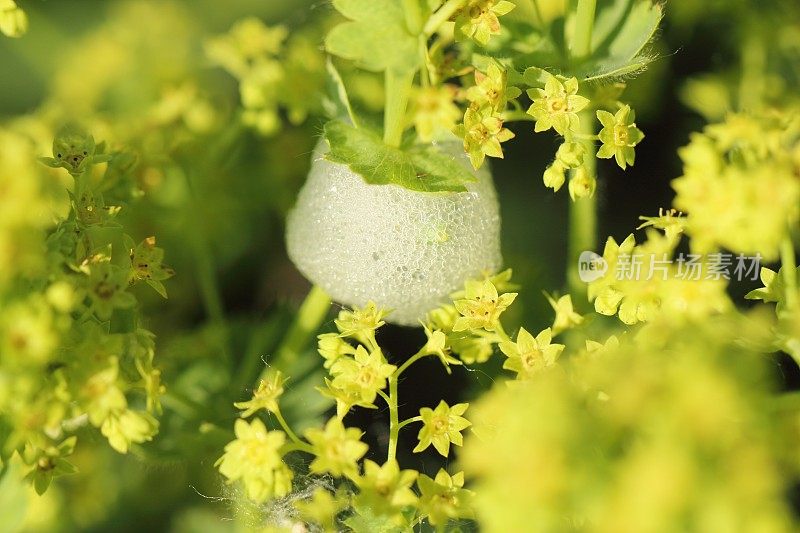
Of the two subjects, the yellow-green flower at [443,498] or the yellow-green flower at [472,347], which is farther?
the yellow-green flower at [472,347]

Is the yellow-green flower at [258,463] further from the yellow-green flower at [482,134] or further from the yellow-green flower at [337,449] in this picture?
the yellow-green flower at [482,134]

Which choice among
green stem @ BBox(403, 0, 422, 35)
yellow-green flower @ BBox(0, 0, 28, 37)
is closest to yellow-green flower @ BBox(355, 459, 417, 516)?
green stem @ BBox(403, 0, 422, 35)

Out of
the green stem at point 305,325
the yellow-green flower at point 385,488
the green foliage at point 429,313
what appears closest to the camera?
the green foliage at point 429,313

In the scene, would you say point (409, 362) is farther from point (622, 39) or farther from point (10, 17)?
point (10, 17)

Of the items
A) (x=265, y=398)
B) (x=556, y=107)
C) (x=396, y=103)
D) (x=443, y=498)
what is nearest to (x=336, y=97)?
(x=396, y=103)

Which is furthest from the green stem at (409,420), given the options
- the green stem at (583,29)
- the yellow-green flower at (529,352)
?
the green stem at (583,29)
